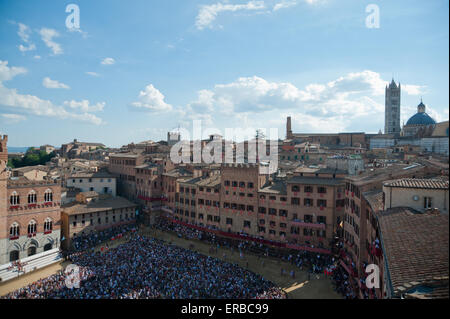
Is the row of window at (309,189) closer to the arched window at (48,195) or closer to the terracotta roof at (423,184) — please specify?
the terracotta roof at (423,184)

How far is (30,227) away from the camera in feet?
146

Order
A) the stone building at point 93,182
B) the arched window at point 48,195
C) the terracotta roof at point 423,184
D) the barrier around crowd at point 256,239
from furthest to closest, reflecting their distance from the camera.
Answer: the stone building at point 93,182
the arched window at point 48,195
the barrier around crowd at point 256,239
the terracotta roof at point 423,184

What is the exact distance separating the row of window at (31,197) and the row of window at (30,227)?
296 centimetres

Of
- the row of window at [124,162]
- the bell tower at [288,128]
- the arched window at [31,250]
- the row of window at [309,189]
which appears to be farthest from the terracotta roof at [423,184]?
the bell tower at [288,128]

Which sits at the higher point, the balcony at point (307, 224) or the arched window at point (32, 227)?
the balcony at point (307, 224)

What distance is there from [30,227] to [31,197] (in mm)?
4427

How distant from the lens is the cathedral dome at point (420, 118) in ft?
348

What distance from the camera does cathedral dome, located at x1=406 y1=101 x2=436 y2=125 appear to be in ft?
348

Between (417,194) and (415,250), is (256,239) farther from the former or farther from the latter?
(415,250)

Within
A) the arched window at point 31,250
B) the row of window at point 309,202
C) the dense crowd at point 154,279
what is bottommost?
the arched window at point 31,250

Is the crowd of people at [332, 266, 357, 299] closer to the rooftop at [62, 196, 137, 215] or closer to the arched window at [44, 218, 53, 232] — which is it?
the rooftop at [62, 196, 137, 215]

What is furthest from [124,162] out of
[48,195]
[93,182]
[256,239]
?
[256,239]

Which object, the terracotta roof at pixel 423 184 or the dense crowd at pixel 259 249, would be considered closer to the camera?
the terracotta roof at pixel 423 184

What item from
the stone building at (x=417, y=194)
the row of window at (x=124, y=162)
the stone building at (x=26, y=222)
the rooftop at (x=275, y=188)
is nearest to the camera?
the stone building at (x=417, y=194)
